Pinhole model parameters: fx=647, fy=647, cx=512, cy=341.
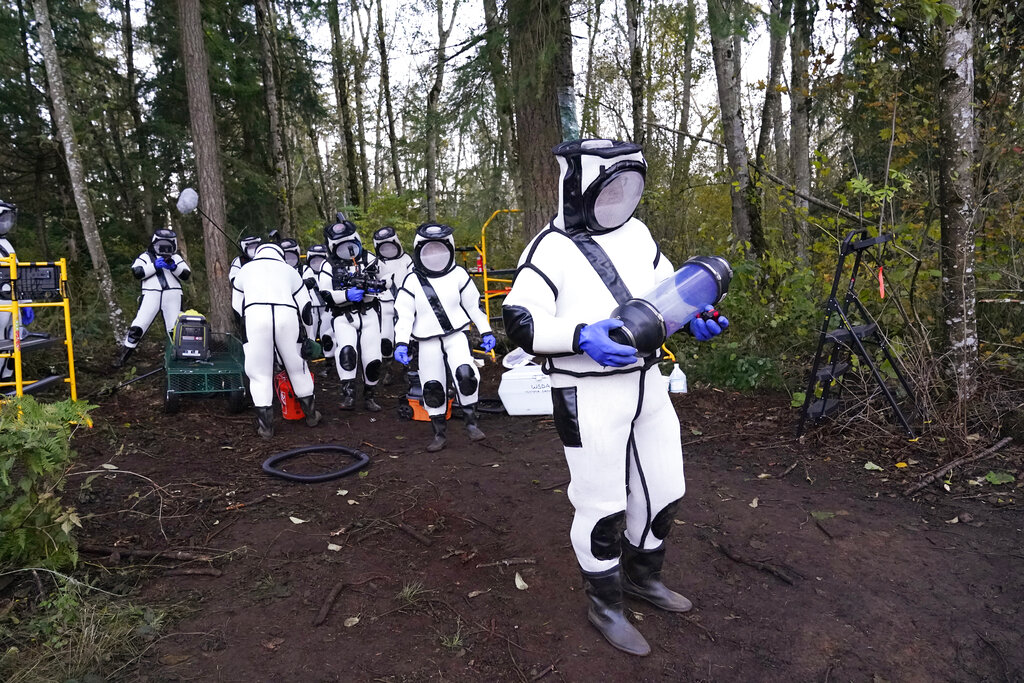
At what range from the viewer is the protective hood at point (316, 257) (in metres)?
9.68

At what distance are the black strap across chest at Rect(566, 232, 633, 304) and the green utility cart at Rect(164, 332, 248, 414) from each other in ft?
18.0

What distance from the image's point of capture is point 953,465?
15.1 feet

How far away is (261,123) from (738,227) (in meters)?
12.1

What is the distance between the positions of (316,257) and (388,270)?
2092mm

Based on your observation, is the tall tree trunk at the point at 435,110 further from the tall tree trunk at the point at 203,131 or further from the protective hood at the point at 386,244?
the tall tree trunk at the point at 203,131

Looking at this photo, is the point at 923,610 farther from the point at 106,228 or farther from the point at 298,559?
the point at 106,228

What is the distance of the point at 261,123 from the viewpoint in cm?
1565

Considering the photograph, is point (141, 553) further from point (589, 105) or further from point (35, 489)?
point (589, 105)

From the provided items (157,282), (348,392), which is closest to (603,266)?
(348,392)

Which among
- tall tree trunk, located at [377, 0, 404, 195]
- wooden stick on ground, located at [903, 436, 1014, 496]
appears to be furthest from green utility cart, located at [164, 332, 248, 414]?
tall tree trunk, located at [377, 0, 404, 195]

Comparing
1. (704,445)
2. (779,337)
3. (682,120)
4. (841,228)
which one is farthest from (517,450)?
(682,120)

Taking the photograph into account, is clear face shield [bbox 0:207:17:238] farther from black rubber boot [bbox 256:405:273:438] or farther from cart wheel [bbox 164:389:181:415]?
black rubber boot [bbox 256:405:273:438]

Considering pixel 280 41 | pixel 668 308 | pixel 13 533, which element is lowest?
pixel 13 533

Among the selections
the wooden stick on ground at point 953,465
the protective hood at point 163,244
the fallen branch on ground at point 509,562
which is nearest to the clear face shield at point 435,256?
the fallen branch on ground at point 509,562
